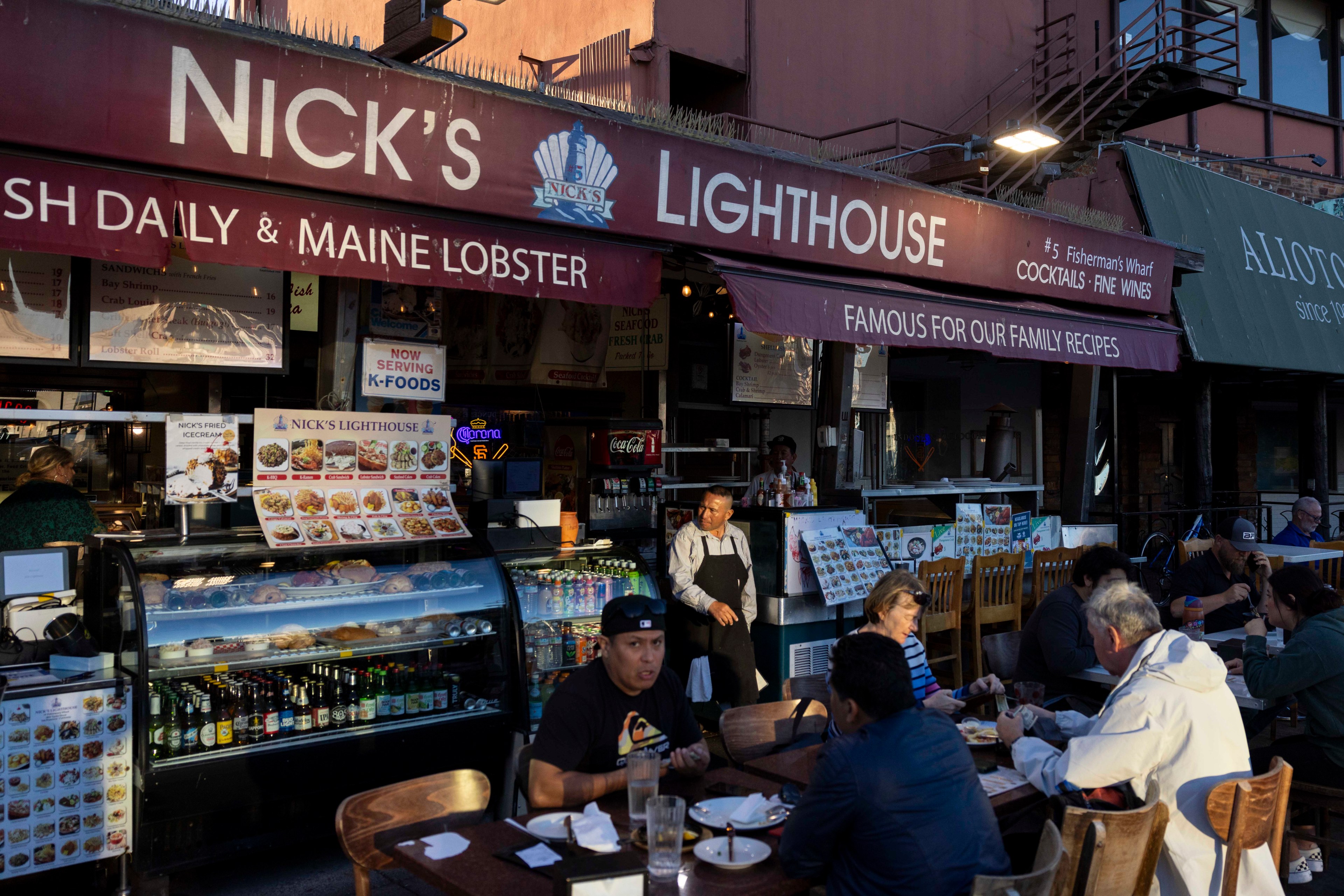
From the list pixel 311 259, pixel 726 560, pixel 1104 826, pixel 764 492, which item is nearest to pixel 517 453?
pixel 764 492

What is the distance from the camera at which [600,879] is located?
7.91 ft

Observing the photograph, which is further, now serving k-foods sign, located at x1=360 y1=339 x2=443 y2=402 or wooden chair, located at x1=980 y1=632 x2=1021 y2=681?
wooden chair, located at x1=980 y1=632 x2=1021 y2=681

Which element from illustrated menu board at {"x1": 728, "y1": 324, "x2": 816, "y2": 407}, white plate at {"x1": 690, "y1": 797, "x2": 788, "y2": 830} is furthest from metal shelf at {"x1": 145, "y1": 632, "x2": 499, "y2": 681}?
illustrated menu board at {"x1": 728, "y1": 324, "x2": 816, "y2": 407}

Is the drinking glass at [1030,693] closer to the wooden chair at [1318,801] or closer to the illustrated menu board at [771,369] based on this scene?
the wooden chair at [1318,801]

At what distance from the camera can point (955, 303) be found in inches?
291

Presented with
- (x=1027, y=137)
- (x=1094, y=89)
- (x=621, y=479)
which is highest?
(x=1094, y=89)

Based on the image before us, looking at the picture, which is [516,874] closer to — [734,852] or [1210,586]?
[734,852]

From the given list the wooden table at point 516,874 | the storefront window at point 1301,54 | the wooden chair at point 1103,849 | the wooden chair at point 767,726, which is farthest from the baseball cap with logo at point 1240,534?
the storefront window at point 1301,54

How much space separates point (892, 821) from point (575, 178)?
3962 millimetres

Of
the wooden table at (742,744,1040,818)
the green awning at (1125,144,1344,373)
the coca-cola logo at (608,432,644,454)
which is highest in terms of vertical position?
the green awning at (1125,144,1344,373)

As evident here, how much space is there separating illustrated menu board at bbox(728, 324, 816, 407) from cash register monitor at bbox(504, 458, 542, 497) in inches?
104

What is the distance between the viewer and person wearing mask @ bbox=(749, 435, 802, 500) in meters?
7.95

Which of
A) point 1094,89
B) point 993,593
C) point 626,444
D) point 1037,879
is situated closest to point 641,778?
point 1037,879

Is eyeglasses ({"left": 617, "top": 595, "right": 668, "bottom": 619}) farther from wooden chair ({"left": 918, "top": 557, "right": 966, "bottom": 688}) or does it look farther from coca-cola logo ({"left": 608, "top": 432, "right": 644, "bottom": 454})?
wooden chair ({"left": 918, "top": 557, "right": 966, "bottom": 688})
